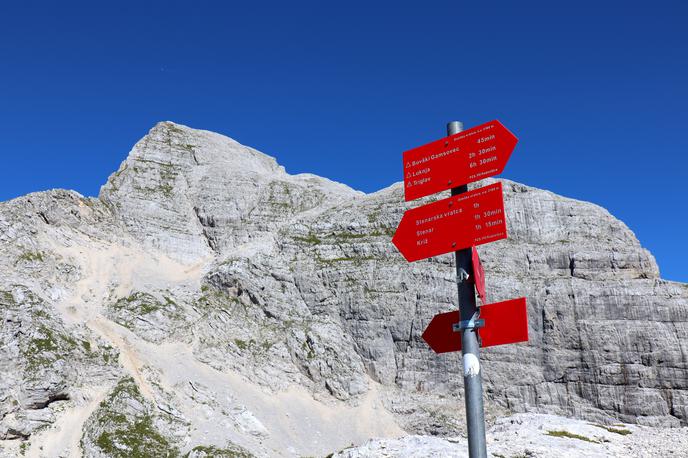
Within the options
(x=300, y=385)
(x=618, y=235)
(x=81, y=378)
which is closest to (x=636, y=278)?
(x=618, y=235)

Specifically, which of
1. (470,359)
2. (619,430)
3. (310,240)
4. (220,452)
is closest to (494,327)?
(470,359)

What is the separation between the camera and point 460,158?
7.66m

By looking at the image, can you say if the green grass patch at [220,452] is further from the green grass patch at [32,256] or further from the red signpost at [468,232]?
the red signpost at [468,232]

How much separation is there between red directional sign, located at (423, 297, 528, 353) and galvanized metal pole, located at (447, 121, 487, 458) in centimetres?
15

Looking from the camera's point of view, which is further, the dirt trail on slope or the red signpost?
the dirt trail on slope

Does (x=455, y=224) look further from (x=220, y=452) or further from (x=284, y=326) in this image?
(x=284, y=326)

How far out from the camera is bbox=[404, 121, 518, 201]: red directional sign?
739 cm

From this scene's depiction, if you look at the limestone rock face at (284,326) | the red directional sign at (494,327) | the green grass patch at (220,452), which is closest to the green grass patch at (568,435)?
the red directional sign at (494,327)

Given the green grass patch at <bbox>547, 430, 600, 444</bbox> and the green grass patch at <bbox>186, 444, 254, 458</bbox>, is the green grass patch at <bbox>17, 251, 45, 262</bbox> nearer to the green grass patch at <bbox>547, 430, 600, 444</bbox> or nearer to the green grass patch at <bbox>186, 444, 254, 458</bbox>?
the green grass patch at <bbox>186, 444, 254, 458</bbox>

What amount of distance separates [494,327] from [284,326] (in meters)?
86.6

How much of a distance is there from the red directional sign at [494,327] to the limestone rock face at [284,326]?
62.1m

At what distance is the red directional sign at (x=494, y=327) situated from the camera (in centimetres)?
689

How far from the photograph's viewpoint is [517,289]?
9394 cm

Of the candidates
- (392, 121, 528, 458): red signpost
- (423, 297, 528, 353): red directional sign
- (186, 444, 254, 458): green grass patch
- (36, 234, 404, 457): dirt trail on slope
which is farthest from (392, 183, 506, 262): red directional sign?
(36, 234, 404, 457): dirt trail on slope
